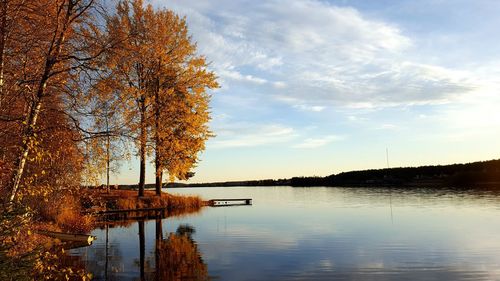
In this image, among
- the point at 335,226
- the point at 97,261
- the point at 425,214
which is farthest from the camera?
the point at 425,214

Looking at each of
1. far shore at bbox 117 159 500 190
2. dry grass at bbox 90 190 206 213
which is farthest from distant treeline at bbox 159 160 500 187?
dry grass at bbox 90 190 206 213

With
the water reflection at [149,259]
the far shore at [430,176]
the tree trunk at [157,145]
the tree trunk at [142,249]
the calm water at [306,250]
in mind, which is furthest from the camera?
the far shore at [430,176]

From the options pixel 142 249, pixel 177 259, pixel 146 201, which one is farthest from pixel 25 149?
pixel 146 201

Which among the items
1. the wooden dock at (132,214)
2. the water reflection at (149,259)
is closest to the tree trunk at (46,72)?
the water reflection at (149,259)

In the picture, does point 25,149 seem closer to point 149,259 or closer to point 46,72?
point 46,72

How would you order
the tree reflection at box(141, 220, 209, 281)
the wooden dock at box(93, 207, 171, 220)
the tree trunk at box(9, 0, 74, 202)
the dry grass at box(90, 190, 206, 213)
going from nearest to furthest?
the tree trunk at box(9, 0, 74, 202) < the tree reflection at box(141, 220, 209, 281) < the wooden dock at box(93, 207, 171, 220) < the dry grass at box(90, 190, 206, 213)

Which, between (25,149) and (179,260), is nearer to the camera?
(25,149)

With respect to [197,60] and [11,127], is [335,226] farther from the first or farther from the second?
[11,127]

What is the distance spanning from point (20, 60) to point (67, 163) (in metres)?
9.11

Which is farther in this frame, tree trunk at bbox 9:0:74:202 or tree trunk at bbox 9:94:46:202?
tree trunk at bbox 9:0:74:202

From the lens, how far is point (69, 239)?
71.6 ft

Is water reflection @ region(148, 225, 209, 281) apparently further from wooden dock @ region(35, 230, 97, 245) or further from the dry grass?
the dry grass

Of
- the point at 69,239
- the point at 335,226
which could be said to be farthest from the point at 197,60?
the point at 69,239

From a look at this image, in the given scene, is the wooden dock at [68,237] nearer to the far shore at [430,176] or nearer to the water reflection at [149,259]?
the water reflection at [149,259]
